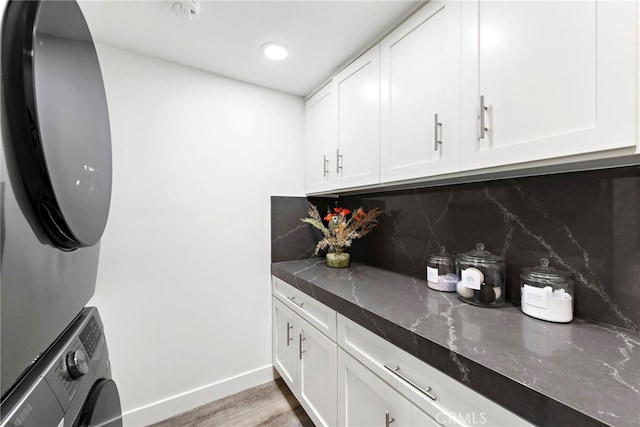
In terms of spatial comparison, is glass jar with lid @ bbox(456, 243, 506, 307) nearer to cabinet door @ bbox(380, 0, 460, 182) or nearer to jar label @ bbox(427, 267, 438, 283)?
jar label @ bbox(427, 267, 438, 283)

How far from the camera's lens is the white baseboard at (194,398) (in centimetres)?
152

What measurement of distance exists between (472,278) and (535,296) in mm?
206

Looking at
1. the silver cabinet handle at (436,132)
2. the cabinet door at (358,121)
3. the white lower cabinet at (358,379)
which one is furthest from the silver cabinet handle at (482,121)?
the white lower cabinet at (358,379)

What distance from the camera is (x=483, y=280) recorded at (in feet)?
→ 3.52

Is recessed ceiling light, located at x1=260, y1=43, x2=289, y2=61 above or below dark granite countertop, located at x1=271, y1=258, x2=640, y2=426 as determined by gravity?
above

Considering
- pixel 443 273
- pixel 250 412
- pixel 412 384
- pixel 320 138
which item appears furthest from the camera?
pixel 320 138

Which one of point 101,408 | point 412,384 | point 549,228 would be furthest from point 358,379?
point 549,228

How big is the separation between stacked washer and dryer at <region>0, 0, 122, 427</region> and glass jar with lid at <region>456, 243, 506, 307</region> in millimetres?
1321

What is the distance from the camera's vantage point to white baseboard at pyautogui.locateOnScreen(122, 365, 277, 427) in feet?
5.00

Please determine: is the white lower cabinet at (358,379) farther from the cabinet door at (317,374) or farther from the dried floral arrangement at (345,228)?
the dried floral arrangement at (345,228)

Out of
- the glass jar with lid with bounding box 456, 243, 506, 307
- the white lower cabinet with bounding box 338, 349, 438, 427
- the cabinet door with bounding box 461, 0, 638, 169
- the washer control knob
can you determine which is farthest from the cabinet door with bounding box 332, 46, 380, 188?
the washer control knob

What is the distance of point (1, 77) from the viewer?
436 mm

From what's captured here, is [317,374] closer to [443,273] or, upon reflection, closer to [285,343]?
[285,343]

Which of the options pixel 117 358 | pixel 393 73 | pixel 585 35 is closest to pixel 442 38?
pixel 393 73
